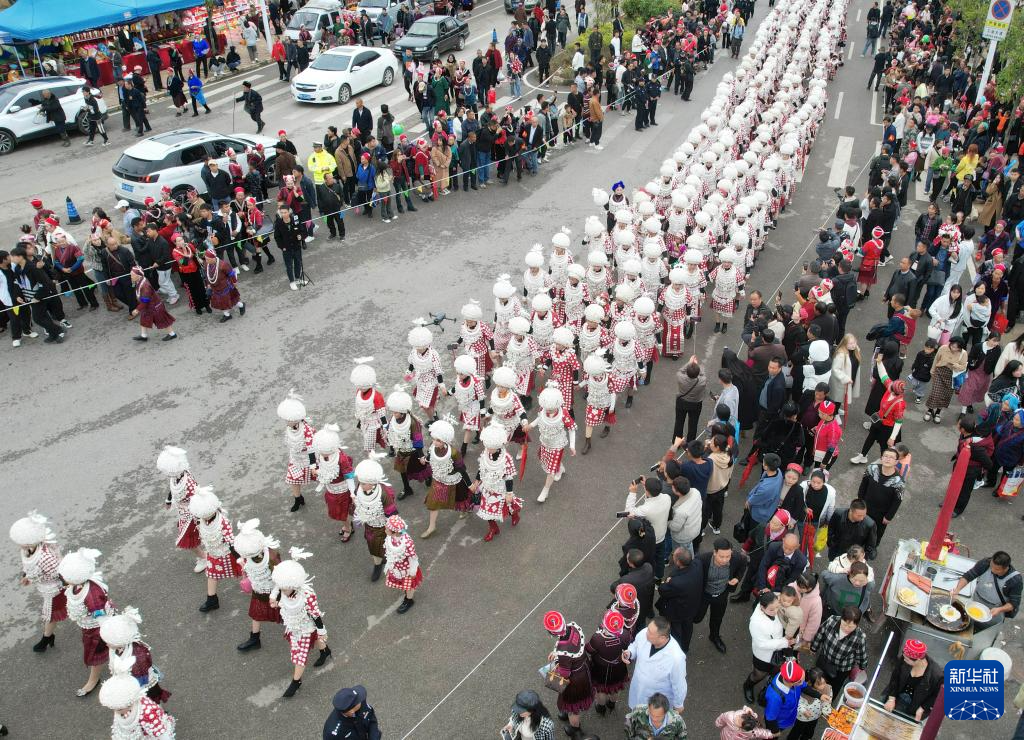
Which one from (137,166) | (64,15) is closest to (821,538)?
(137,166)

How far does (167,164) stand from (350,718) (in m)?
14.1

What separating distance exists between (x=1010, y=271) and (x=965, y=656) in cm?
810

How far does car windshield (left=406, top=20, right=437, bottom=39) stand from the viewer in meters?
28.2

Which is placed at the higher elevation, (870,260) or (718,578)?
(870,260)

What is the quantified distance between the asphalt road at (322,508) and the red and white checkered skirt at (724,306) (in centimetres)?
46

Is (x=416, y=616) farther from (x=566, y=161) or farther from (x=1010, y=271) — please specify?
(x=566, y=161)

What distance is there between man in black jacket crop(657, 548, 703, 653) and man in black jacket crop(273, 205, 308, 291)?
9972 millimetres

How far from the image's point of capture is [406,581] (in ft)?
27.6

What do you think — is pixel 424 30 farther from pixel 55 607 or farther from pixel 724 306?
pixel 55 607

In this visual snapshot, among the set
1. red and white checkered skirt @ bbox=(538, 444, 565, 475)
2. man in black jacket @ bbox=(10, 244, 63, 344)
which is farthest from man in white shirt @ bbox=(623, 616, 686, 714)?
man in black jacket @ bbox=(10, 244, 63, 344)

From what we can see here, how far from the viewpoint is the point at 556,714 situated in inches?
298

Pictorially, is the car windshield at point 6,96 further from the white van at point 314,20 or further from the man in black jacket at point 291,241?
the man in black jacket at point 291,241

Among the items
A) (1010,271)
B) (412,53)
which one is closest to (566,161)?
(412,53)

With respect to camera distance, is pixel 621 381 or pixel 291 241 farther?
pixel 291 241
